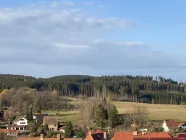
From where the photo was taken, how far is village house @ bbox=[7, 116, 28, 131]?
81.4 metres

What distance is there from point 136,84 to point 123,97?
27290mm

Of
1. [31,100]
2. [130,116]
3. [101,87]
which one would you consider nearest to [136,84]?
[101,87]

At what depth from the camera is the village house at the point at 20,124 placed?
8144 cm

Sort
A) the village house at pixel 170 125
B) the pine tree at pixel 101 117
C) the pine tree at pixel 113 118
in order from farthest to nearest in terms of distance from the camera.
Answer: the pine tree at pixel 101 117 < the pine tree at pixel 113 118 < the village house at pixel 170 125

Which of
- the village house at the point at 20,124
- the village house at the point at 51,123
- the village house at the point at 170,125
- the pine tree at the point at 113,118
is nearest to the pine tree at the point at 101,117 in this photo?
the pine tree at the point at 113,118

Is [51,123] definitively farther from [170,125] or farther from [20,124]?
[170,125]

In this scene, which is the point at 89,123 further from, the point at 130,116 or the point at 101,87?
the point at 101,87

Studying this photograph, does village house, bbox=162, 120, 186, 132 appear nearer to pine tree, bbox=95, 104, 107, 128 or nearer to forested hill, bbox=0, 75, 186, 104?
pine tree, bbox=95, 104, 107, 128

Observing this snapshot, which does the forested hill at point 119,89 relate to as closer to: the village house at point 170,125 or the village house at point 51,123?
the village house at point 51,123

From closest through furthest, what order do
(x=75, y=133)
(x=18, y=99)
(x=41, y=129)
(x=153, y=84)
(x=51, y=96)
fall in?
(x=75, y=133)
(x=41, y=129)
(x=18, y=99)
(x=51, y=96)
(x=153, y=84)

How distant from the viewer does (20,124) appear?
275ft

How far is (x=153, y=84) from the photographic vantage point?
189m

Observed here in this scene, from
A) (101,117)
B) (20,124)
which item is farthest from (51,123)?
(101,117)

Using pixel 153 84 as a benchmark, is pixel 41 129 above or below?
below
